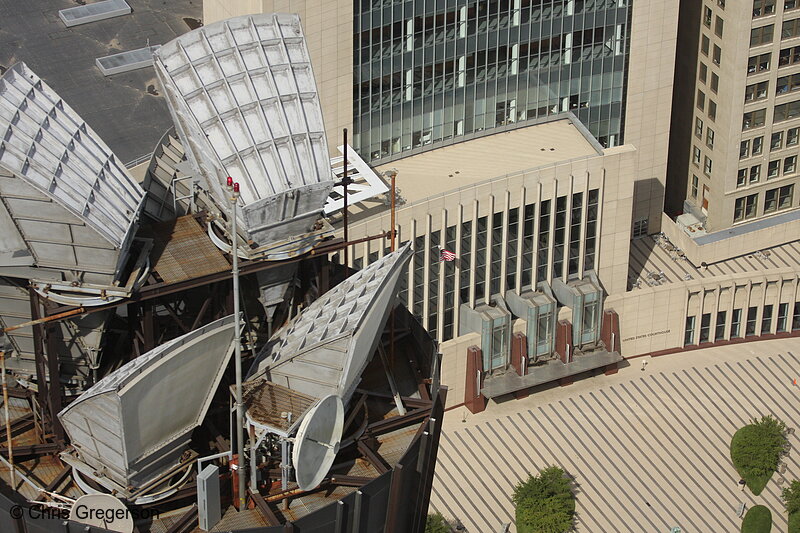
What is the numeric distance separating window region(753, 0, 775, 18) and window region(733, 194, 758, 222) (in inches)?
694

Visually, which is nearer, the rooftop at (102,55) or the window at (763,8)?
the window at (763,8)

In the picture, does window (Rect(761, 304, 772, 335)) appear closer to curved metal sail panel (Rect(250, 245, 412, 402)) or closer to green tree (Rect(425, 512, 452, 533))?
green tree (Rect(425, 512, 452, 533))

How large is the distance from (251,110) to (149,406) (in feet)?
47.2

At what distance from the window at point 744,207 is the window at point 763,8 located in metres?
17.6

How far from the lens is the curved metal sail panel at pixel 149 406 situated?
65.6 m

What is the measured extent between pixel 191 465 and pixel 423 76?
233 ft

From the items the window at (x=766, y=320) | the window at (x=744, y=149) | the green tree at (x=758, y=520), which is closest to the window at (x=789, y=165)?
the window at (x=744, y=149)

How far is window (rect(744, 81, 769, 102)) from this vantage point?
148m

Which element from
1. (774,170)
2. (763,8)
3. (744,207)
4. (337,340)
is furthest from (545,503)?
(337,340)

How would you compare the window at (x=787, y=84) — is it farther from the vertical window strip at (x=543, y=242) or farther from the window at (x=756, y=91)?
the vertical window strip at (x=543, y=242)

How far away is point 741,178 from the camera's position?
152750 millimetres

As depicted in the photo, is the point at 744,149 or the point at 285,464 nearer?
the point at 285,464

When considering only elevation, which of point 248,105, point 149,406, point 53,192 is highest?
point 248,105

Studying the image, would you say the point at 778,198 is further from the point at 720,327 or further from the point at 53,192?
the point at 53,192
